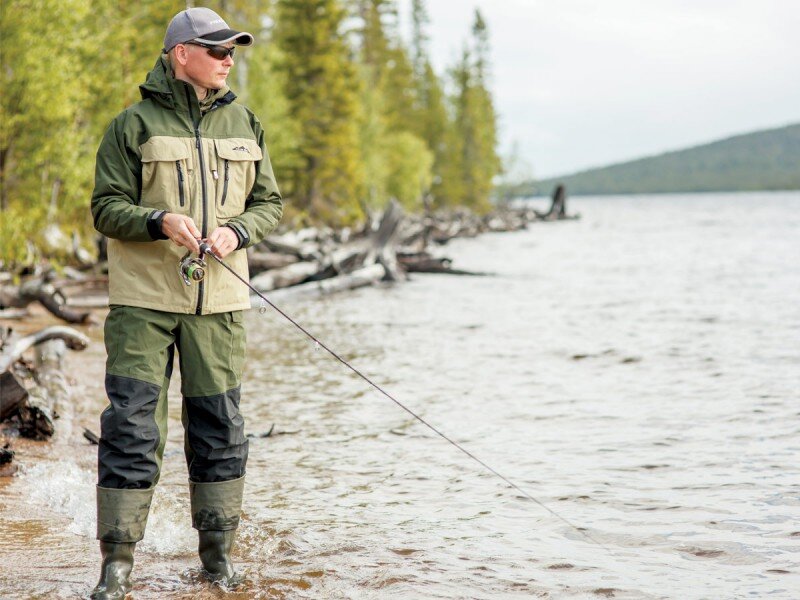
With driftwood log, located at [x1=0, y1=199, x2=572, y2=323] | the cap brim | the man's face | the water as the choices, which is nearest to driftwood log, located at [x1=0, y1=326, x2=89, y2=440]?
the water

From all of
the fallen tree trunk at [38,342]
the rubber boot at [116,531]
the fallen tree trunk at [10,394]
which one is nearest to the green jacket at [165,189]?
the rubber boot at [116,531]

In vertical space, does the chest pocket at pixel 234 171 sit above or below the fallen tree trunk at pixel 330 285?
above

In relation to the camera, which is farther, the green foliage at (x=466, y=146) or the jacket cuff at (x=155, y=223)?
the green foliage at (x=466, y=146)

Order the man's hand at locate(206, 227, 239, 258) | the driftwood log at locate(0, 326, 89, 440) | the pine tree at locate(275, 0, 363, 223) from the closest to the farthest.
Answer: the man's hand at locate(206, 227, 239, 258) < the driftwood log at locate(0, 326, 89, 440) < the pine tree at locate(275, 0, 363, 223)

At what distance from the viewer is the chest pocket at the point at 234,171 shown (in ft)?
13.3

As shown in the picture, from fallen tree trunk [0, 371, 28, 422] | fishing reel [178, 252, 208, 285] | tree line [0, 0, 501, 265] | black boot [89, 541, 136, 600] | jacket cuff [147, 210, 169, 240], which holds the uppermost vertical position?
tree line [0, 0, 501, 265]

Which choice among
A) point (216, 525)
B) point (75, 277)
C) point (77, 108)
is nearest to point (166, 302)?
point (216, 525)

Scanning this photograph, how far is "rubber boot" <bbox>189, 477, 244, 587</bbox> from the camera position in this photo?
13.4 ft

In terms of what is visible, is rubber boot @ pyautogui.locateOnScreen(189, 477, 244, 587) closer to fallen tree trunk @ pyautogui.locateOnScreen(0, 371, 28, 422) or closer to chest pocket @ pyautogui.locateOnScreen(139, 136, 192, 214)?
chest pocket @ pyautogui.locateOnScreen(139, 136, 192, 214)

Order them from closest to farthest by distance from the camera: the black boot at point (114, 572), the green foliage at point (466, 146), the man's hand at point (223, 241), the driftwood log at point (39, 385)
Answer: the black boot at point (114, 572), the man's hand at point (223, 241), the driftwood log at point (39, 385), the green foliage at point (466, 146)

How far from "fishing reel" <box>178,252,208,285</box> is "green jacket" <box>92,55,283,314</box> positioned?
0.04 metres

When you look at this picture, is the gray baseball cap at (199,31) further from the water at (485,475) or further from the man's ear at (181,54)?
the water at (485,475)

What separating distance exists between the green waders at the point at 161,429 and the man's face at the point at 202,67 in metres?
1.00

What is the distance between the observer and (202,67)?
3971 millimetres
